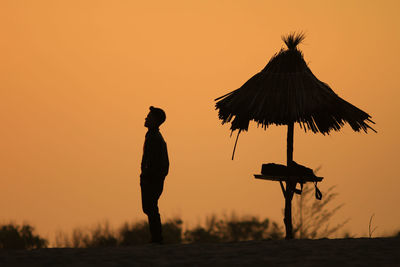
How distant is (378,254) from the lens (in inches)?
406

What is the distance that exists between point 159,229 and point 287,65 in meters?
3.71

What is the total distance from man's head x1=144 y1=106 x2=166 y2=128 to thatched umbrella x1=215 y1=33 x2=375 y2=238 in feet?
5.91

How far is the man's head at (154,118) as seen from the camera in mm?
12062

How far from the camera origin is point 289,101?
13.0m

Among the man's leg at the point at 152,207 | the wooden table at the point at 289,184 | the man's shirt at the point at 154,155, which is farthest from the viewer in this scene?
the wooden table at the point at 289,184

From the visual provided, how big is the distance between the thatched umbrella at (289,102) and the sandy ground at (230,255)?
2.26 metres

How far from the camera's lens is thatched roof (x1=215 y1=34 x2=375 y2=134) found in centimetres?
1298

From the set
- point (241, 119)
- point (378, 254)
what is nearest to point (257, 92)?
point (241, 119)

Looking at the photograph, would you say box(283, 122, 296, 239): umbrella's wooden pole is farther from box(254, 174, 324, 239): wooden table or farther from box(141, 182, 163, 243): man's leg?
box(141, 182, 163, 243): man's leg

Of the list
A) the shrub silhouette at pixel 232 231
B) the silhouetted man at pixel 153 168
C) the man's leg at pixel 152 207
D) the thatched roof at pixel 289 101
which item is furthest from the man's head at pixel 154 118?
the shrub silhouette at pixel 232 231

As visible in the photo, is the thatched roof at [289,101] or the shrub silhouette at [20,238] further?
the shrub silhouette at [20,238]

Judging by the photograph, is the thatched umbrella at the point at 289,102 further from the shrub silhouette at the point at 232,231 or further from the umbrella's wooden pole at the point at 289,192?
the shrub silhouette at the point at 232,231

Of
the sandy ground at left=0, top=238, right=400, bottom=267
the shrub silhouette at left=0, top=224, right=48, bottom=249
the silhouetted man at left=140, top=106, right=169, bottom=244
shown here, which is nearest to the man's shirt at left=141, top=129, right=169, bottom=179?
the silhouetted man at left=140, top=106, right=169, bottom=244

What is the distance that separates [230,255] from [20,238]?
1088 centimetres
